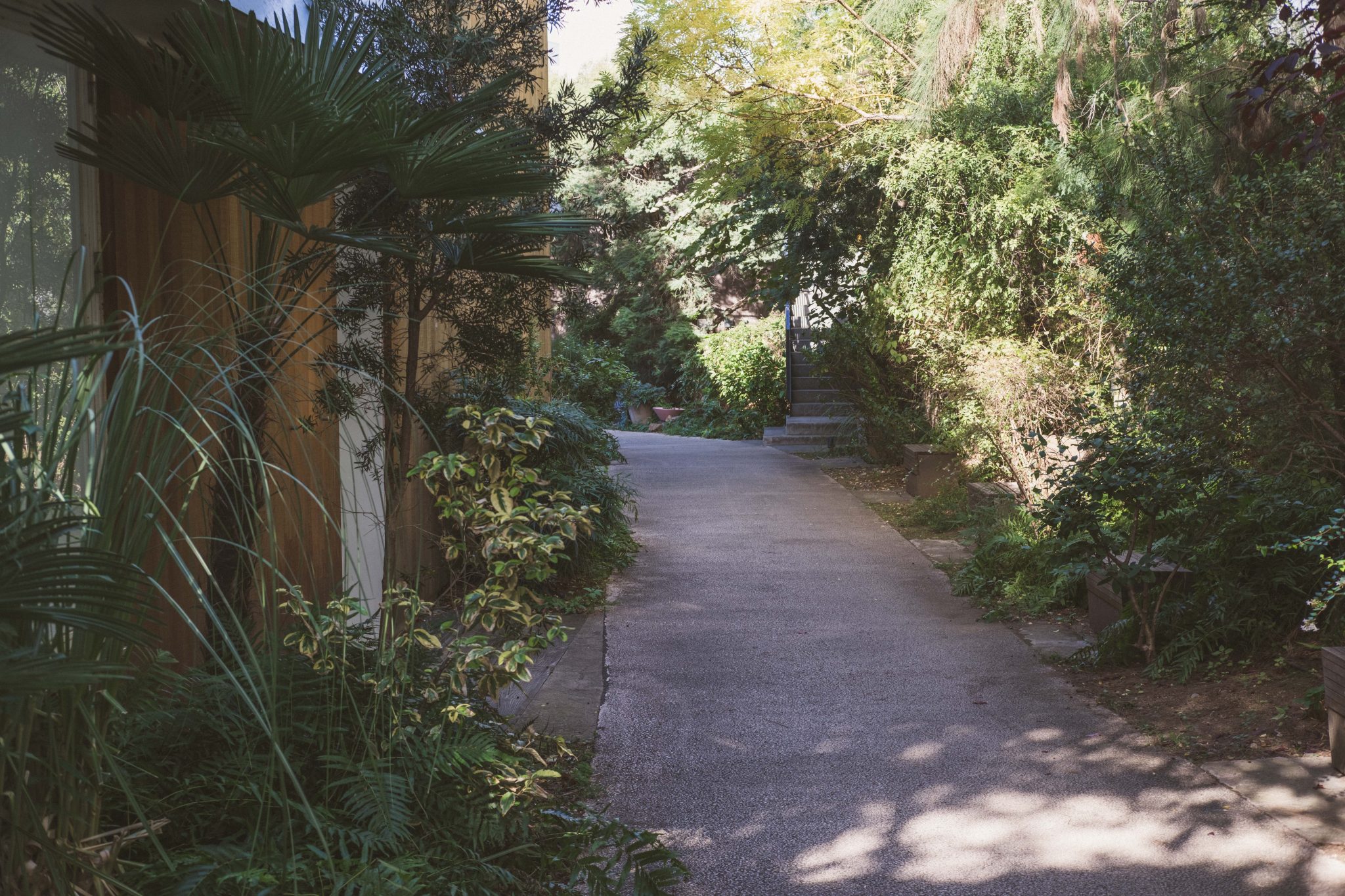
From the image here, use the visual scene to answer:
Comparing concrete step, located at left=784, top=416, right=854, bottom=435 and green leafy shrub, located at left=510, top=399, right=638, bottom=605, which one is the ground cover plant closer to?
green leafy shrub, located at left=510, top=399, right=638, bottom=605

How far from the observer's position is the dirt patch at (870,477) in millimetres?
11109

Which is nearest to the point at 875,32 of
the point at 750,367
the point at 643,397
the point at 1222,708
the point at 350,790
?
the point at 1222,708

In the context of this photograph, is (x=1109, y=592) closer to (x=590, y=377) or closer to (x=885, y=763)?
(x=885, y=763)

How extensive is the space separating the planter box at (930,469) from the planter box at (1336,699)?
616 centimetres

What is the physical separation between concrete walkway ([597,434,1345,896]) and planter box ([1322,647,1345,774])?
1.41 feet

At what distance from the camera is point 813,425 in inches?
603

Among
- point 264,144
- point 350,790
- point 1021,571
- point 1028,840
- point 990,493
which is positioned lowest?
point 1028,840

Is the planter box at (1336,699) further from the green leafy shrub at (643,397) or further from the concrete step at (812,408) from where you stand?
the green leafy shrub at (643,397)

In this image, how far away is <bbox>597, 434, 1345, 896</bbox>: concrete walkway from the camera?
3.18 m

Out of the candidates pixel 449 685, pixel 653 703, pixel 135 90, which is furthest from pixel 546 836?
pixel 135 90

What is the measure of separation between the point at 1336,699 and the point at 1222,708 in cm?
68

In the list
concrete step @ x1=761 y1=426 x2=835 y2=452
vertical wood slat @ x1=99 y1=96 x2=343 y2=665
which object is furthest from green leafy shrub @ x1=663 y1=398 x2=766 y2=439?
vertical wood slat @ x1=99 y1=96 x2=343 y2=665

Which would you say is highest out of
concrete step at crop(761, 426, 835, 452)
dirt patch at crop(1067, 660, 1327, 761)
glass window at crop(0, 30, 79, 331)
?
glass window at crop(0, 30, 79, 331)

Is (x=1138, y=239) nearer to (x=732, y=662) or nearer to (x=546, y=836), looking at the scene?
(x=732, y=662)
